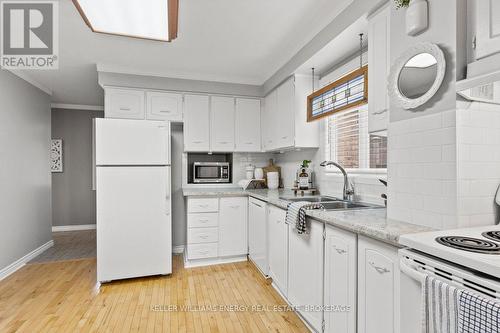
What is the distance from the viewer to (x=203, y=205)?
3.38 metres

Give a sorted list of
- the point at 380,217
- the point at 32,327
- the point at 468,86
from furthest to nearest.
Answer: the point at 32,327, the point at 380,217, the point at 468,86

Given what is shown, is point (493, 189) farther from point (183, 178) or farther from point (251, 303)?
point (183, 178)

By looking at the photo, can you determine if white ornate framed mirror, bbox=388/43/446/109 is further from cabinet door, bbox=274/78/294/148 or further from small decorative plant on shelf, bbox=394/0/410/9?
cabinet door, bbox=274/78/294/148

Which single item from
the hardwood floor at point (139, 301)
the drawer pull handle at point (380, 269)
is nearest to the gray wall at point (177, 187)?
the hardwood floor at point (139, 301)

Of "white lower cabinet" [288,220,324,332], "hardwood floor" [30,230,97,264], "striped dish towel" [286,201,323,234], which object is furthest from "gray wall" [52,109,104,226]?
"striped dish towel" [286,201,323,234]

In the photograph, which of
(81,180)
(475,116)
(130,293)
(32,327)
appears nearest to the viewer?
(475,116)

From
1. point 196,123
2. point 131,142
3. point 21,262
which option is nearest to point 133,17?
point 131,142

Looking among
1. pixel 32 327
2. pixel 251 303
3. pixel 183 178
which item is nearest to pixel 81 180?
pixel 183 178

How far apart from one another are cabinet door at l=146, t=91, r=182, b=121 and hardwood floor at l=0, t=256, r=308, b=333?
1.98 metres

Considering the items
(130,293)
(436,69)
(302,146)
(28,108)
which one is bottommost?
(130,293)

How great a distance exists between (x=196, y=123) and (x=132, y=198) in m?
1.34

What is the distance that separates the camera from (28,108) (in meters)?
3.71

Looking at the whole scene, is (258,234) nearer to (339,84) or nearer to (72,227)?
(339,84)

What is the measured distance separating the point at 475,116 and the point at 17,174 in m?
4.61
